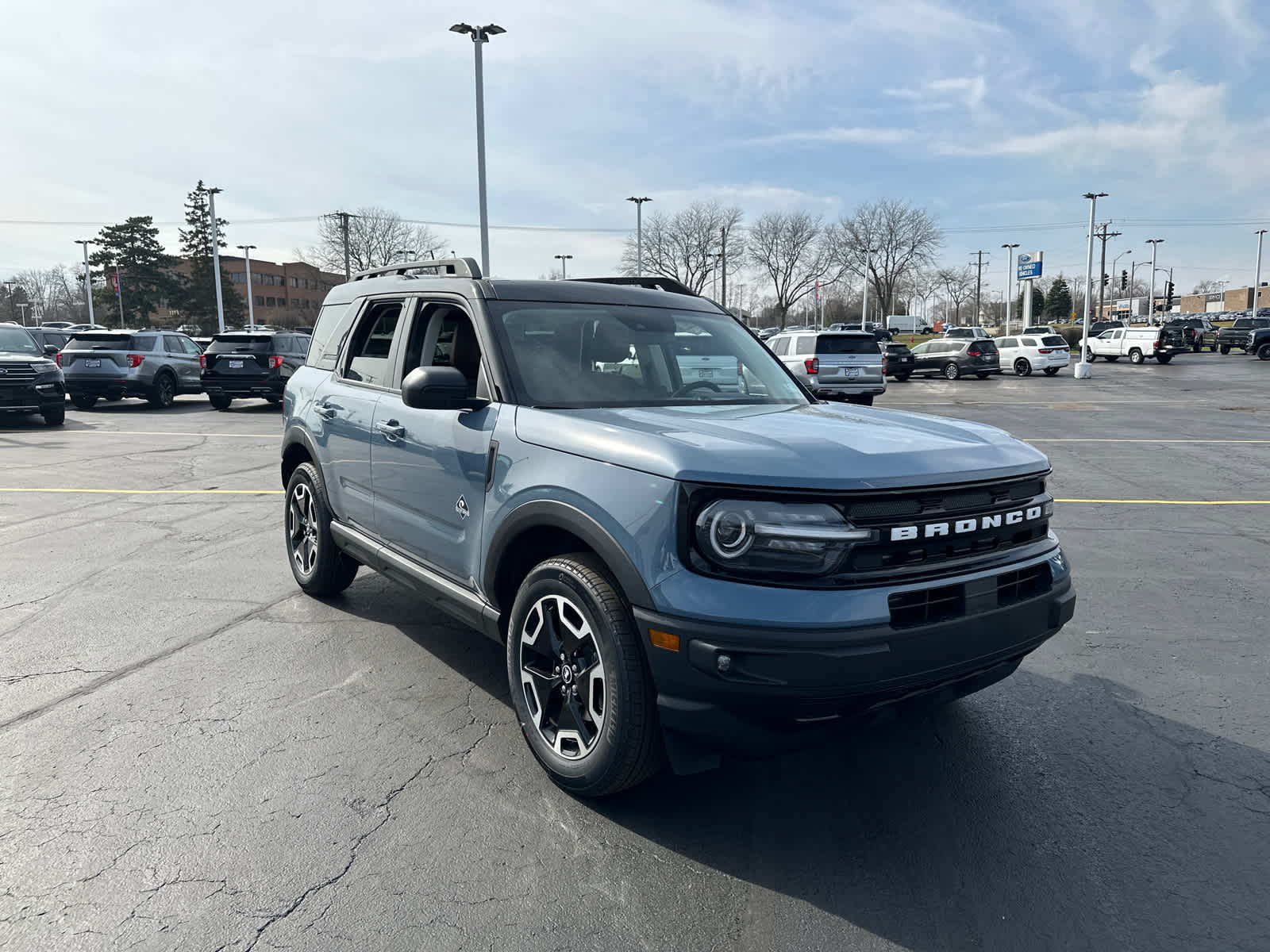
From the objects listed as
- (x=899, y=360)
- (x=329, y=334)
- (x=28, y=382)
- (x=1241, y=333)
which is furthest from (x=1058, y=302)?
(x=329, y=334)

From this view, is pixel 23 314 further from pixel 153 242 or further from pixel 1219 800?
pixel 1219 800

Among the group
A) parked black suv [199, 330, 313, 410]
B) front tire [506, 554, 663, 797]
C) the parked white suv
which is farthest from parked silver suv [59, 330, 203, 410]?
the parked white suv

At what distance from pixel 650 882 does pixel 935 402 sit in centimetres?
2369

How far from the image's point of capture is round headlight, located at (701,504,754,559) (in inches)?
104

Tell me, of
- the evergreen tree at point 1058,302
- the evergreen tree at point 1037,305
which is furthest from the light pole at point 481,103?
the evergreen tree at point 1058,302

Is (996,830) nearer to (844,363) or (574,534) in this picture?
(574,534)

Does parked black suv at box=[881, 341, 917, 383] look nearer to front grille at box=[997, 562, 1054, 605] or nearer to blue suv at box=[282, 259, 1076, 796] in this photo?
blue suv at box=[282, 259, 1076, 796]

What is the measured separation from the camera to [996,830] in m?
2.95

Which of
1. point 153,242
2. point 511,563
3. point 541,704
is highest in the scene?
point 153,242

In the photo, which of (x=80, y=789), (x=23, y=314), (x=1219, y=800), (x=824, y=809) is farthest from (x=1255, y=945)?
(x=23, y=314)

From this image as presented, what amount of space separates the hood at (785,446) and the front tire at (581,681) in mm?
464

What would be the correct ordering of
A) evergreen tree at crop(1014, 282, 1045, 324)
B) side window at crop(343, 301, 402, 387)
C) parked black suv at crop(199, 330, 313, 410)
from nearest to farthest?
1. side window at crop(343, 301, 402, 387)
2. parked black suv at crop(199, 330, 313, 410)
3. evergreen tree at crop(1014, 282, 1045, 324)

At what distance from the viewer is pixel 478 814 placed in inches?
120

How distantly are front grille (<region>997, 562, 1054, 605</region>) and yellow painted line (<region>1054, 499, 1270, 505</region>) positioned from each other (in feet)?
21.0
